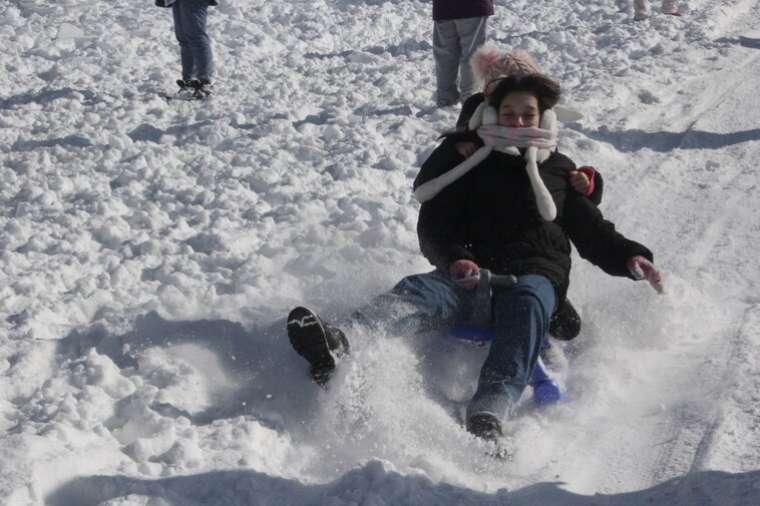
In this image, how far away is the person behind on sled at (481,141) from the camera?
12.9 ft

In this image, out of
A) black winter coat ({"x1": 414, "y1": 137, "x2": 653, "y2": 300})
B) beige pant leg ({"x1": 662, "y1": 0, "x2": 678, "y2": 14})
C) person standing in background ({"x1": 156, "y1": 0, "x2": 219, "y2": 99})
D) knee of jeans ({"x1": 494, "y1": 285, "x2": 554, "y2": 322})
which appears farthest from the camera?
beige pant leg ({"x1": 662, "y1": 0, "x2": 678, "y2": 14})

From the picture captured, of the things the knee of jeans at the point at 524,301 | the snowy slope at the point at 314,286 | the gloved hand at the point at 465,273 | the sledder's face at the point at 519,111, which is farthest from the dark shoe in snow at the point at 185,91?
the knee of jeans at the point at 524,301

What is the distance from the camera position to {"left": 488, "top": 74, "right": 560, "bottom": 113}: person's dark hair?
3918 millimetres

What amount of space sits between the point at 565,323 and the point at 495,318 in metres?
0.38

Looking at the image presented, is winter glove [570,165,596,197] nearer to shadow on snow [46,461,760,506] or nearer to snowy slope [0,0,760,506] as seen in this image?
snowy slope [0,0,760,506]

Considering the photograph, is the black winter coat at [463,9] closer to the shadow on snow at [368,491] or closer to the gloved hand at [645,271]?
the gloved hand at [645,271]

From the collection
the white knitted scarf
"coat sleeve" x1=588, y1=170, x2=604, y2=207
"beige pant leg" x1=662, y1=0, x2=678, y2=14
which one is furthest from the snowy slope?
"beige pant leg" x1=662, y1=0, x2=678, y2=14

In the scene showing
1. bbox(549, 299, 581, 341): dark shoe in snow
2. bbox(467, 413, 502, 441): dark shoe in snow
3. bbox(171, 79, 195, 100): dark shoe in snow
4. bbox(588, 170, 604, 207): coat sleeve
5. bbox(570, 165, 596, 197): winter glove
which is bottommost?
bbox(171, 79, 195, 100): dark shoe in snow

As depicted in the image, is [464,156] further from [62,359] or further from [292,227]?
[62,359]

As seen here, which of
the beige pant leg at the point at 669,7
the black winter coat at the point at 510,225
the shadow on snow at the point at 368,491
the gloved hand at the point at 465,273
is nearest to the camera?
the shadow on snow at the point at 368,491

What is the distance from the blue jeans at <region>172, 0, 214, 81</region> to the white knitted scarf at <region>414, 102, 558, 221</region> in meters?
3.83

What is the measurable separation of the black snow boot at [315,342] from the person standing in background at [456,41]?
381 cm

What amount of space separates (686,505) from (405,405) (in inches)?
40.1

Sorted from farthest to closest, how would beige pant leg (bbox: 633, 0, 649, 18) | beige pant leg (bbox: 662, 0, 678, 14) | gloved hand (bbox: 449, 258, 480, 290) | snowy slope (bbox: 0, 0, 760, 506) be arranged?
beige pant leg (bbox: 662, 0, 678, 14)
beige pant leg (bbox: 633, 0, 649, 18)
gloved hand (bbox: 449, 258, 480, 290)
snowy slope (bbox: 0, 0, 760, 506)
